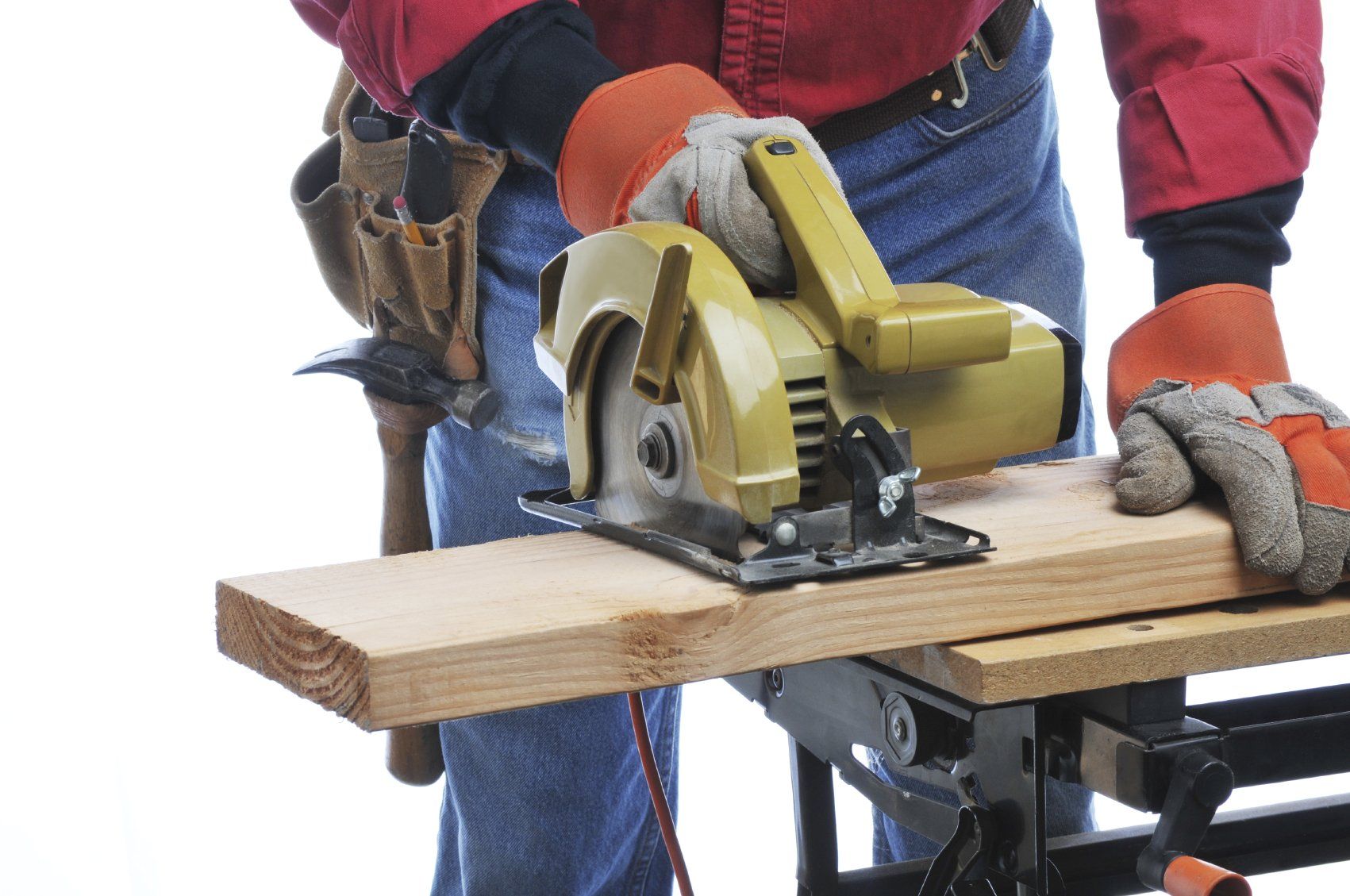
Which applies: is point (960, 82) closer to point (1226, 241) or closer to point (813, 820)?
point (1226, 241)

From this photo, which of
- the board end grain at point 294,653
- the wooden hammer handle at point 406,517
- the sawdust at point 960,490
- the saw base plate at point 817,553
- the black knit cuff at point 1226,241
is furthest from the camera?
the wooden hammer handle at point 406,517

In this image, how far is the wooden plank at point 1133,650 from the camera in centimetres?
91

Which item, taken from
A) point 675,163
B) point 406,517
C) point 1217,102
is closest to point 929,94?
point 1217,102

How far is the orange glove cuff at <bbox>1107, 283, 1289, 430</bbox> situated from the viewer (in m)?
1.25

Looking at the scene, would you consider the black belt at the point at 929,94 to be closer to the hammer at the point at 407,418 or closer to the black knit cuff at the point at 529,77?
the black knit cuff at the point at 529,77

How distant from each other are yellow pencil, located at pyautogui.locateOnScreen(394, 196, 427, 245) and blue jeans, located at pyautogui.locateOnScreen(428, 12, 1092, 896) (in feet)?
0.25

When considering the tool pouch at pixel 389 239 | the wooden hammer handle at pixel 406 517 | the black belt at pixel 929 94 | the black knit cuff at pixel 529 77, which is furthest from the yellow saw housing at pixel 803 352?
the wooden hammer handle at pixel 406 517

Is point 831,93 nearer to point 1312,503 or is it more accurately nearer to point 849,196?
point 849,196

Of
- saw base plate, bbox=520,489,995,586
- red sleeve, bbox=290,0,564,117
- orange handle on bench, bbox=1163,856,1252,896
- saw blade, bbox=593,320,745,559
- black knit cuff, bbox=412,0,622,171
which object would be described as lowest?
orange handle on bench, bbox=1163,856,1252,896

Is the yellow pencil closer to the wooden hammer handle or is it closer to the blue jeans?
the blue jeans

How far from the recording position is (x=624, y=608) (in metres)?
0.90

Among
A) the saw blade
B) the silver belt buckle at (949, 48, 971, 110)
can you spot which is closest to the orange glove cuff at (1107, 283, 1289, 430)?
the silver belt buckle at (949, 48, 971, 110)

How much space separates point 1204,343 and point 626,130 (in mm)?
550

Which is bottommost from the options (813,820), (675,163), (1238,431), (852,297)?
(813,820)
